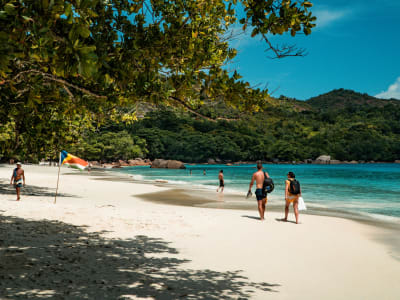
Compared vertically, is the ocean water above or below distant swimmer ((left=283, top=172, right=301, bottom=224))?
below

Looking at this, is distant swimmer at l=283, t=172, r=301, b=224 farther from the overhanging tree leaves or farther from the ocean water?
the ocean water

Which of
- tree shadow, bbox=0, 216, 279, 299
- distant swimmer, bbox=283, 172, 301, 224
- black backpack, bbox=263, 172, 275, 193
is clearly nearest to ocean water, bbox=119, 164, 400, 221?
distant swimmer, bbox=283, 172, 301, 224

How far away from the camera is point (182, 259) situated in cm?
678

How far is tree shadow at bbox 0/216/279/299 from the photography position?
4770mm

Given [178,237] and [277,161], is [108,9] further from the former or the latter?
[277,161]

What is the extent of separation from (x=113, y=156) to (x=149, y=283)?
3856 inches

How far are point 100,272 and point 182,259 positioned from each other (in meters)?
1.77

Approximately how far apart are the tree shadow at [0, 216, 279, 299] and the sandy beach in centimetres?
2

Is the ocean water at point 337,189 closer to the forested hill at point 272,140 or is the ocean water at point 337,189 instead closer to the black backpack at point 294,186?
the black backpack at point 294,186

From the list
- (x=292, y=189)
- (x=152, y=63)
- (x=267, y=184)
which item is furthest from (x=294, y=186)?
(x=152, y=63)

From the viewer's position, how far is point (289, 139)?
158375 millimetres

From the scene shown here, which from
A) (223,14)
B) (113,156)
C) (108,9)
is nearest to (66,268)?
(108,9)

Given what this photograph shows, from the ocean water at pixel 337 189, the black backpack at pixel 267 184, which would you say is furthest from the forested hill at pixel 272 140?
the black backpack at pixel 267 184

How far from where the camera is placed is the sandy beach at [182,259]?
5.04 m
